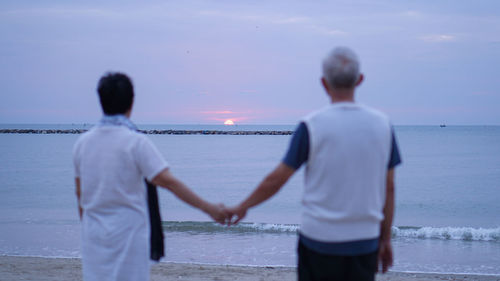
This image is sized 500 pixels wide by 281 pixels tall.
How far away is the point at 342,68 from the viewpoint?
2.27 metres

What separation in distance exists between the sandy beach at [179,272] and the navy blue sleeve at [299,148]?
4.79 metres

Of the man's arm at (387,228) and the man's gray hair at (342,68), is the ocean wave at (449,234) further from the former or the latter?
the man's gray hair at (342,68)

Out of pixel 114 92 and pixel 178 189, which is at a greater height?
pixel 114 92

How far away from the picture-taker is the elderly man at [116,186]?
251cm

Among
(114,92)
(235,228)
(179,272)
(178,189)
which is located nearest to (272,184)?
(178,189)

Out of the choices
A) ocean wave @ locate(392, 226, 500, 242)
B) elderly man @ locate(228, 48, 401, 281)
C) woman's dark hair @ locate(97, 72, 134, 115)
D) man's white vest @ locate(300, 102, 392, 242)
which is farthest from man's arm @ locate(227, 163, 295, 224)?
ocean wave @ locate(392, 226, 500, 242)

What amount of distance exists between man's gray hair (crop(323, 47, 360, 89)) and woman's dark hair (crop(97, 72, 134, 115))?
1.07 metres

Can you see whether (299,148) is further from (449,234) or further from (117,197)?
(449,234)

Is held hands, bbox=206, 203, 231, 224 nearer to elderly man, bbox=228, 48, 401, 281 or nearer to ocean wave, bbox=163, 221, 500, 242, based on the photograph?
elderly man, bbox=228, 48, 401, 281

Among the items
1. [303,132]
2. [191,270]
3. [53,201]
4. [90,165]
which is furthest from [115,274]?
[53,201]

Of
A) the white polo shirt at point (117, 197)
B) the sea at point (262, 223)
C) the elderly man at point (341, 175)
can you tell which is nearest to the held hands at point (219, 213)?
the white polo shirt at point (117, 197)

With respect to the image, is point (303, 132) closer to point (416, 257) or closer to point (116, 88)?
point (116, 88)

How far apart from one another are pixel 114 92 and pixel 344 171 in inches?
50.0

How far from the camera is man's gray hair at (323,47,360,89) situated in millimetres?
2275
